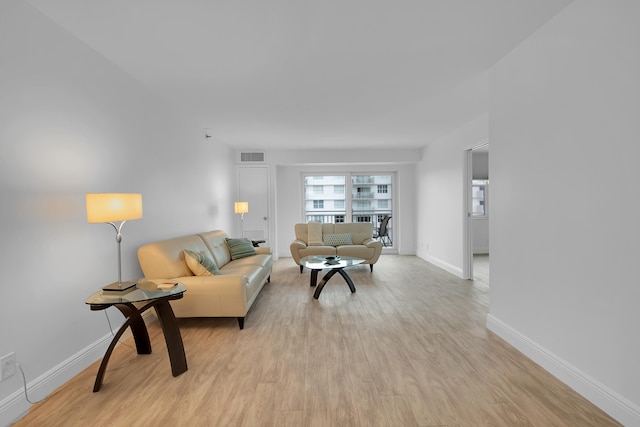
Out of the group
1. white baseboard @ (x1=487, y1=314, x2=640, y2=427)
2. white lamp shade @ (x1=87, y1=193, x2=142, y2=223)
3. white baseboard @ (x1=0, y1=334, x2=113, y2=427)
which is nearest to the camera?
white baseboard @ (x1=487, y1=314, x2=640, y2=427)

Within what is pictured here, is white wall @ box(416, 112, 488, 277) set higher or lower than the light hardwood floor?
higher

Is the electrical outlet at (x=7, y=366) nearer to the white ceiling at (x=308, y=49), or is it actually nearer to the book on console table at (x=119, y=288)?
the book on console table at (x=119, y=288)

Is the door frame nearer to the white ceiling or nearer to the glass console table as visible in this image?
the white ceiling

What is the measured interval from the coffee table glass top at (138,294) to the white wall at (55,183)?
0.34 m

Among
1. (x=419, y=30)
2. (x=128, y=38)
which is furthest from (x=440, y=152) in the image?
(x=128, y=38)

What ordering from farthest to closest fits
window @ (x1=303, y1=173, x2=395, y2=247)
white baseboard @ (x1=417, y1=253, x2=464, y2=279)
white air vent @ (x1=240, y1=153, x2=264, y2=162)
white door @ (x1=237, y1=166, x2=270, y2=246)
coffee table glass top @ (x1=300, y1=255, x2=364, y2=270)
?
window @ (x1=303, y1=173, x2=395, y2=247) → white door @ (x1=237, y1=166, x2=270, y2=246) → white air vent @ (x1=240, y1=153, x2=264, y2=162) → white baseboard @ (x1=417, y1=253, x2=464, y2=279) → coffee table glass top @ (x1=300, y1=255, x2=364, y2=270)

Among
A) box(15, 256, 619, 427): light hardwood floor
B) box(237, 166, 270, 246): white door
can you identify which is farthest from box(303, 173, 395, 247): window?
box(15, 256, 619, 427): light hardwood floor

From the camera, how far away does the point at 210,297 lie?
302 cm

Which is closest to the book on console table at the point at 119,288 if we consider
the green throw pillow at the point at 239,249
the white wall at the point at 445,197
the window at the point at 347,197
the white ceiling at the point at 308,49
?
the white ceiling at the point at 308,49

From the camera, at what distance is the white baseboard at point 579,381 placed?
1689mm

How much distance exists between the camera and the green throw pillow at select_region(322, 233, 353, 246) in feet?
20.1

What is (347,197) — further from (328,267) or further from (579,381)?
(579,381)

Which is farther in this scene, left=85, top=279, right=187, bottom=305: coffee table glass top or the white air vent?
the white air vent

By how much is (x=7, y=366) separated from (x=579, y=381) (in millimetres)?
3498
